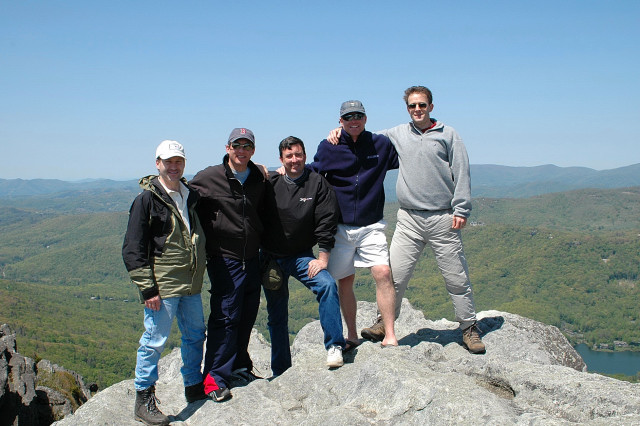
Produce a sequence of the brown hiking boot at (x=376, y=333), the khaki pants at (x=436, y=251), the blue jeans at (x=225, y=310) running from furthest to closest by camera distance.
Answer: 1. the brown hiking boot at (x=376, y=333)
2. the khaki pants at (x=436, y=251)
3. the blue jeans at (x=225, y=310)

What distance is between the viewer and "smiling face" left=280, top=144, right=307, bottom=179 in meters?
6.65

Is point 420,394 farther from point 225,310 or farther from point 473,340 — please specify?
point 225,310

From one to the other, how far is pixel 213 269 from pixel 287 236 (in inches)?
45.9

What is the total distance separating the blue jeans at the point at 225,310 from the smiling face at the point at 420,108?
331 centimetres

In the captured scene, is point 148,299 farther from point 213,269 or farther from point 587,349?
point 587,349

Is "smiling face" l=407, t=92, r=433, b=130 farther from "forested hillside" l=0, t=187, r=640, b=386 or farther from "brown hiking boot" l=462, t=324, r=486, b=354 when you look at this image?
"forested hillside" l=0, t=187, r=640, b=386

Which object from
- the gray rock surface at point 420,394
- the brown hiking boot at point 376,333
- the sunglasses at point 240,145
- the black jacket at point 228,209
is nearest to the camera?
the gray rock surface at point 420,394

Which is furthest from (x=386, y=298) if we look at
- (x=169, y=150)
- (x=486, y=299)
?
(x=486, y=299)

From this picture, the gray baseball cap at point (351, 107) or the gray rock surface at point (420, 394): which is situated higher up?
the gray baseball cap at point (351, 107)

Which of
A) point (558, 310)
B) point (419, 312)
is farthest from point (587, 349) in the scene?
point (419, 312)

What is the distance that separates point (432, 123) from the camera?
7.40m

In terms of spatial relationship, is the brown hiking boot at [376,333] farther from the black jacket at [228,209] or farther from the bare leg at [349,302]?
the black jacket at [228,209]

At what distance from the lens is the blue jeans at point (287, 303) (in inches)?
260

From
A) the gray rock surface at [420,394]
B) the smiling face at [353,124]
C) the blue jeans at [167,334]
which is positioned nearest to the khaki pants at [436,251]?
the gray rock surface at [420,394]
